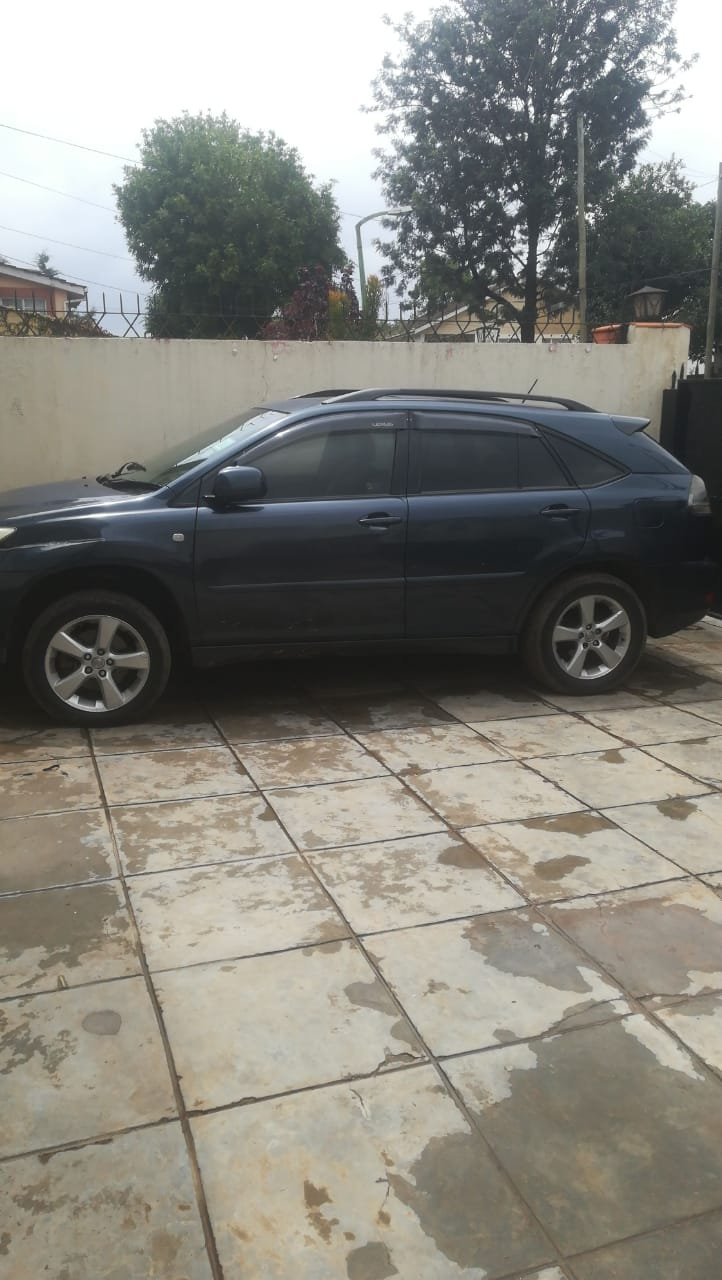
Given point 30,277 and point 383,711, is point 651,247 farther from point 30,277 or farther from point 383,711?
point 383,711

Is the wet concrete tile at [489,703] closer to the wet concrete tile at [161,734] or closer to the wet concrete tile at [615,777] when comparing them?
the wet concrete tile at [615,777]

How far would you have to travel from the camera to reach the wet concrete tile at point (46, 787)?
13.9 ft

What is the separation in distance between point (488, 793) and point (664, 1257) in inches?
98.1

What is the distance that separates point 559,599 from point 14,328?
5149mm

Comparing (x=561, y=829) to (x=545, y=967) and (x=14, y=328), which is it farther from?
(x=14, y=328)

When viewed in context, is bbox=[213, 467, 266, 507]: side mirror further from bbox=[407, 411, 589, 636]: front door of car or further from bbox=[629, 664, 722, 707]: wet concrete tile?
bbox=[629, 664, 722, 707]: wet concrete tile

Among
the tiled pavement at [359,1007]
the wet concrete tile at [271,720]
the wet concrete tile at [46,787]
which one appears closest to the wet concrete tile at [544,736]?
the tiled pavement at [359,1007]

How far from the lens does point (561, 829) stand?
13.5 feet

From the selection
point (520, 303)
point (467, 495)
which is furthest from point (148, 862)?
point (520, 303)

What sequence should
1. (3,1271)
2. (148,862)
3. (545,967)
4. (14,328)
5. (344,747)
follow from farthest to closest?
(14,328) → (344,747) → (148,862) → (545,967) → (3,1271)

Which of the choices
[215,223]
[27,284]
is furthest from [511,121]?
[27,284]

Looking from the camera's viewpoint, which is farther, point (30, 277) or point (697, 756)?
point (30, 277)

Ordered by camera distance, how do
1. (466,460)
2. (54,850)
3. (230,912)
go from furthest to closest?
(466,460), (54,850), (230,912)

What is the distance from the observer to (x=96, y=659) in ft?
16.8
